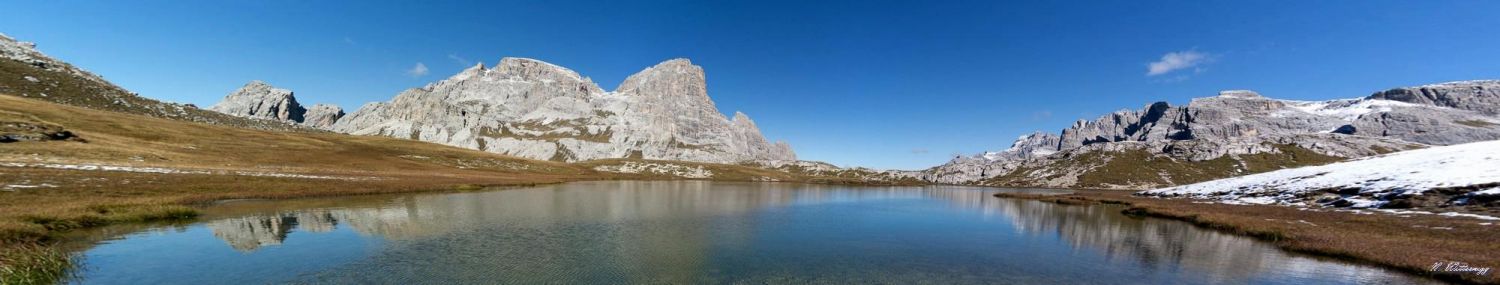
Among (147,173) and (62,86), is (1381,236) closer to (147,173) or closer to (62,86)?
(147,173)

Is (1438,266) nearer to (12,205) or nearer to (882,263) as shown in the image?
(882,263)

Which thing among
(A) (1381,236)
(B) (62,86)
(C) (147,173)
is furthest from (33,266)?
(B) (62,86)

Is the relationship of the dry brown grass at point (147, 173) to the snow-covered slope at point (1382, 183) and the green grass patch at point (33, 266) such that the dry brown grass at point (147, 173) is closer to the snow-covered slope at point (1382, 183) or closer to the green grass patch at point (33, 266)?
the green grass patch at point (33, 266)

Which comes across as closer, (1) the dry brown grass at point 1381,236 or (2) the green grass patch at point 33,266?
(2) the green grass patch at point 33,266

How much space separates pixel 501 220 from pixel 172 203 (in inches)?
1028

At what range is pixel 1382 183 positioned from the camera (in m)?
68.9

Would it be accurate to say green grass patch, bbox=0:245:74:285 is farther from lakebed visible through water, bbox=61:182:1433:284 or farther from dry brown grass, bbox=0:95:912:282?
lakebed visible through water, bbox=61:182:1433:284

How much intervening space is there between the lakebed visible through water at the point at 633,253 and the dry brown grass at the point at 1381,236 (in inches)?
69.6

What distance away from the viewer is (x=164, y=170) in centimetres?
6291

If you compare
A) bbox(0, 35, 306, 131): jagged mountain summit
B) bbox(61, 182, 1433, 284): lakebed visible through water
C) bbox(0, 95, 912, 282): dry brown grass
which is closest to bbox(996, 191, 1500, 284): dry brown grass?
bbox(61, 182, 1433, 284): lakebed visible through water

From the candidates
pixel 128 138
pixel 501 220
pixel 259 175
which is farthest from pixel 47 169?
pixel 128 138

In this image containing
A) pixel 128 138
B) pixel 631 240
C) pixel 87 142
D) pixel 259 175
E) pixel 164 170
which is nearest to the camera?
pixel 631 240

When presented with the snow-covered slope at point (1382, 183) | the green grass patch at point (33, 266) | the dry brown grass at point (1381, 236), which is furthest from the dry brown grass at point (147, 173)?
the snow-covered slope at point (1382, 183)

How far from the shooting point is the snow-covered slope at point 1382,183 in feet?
193
